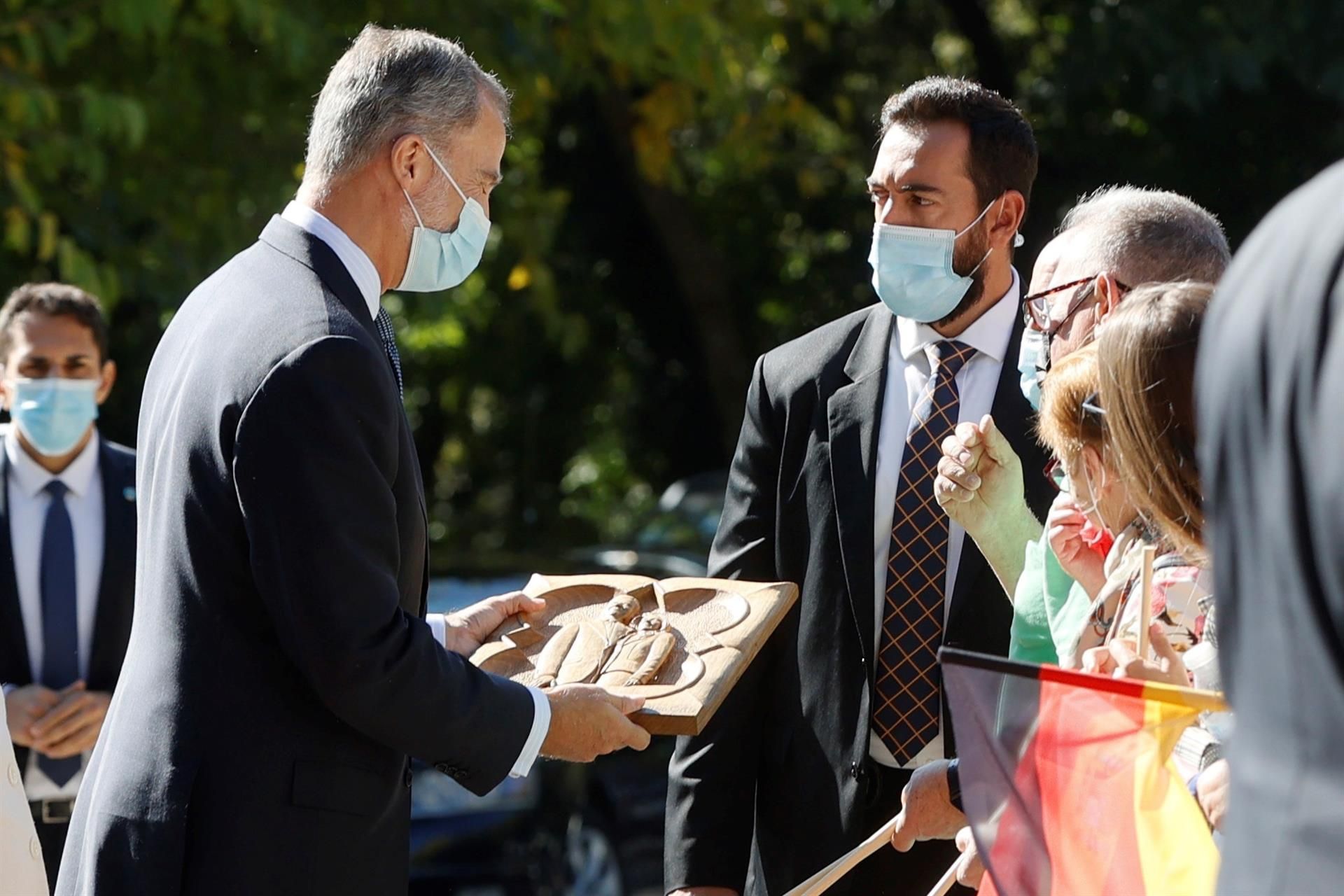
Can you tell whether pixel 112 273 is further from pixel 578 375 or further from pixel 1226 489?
pixel 578 375

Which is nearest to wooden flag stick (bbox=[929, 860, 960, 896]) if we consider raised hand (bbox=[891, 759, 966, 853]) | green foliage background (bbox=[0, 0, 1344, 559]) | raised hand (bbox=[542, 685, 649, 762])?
raised hand (bbox=[891, 759, 966, 853])

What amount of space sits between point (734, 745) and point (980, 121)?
1344 millimetres

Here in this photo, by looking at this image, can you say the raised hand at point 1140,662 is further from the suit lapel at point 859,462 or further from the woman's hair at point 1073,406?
the suit lapel at point 859,462

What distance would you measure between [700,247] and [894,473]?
9.62 meters

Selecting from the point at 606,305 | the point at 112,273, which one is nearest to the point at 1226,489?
the point at 112,273

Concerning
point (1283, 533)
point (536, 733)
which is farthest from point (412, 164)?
point (1283, 533)

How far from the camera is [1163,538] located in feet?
8.34

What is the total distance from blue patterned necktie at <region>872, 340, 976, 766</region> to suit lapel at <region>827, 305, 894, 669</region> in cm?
4

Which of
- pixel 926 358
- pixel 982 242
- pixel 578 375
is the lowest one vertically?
pixel 578 375

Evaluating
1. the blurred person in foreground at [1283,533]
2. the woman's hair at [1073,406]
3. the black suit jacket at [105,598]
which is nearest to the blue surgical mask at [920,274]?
the woman's hair at [1073,406]

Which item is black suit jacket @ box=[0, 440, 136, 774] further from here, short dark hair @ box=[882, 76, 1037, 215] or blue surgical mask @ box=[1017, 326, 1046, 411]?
blue surgical mask @ box=[1017, 326, 1046, 411]

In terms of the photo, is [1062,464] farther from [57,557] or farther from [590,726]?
[57,557]

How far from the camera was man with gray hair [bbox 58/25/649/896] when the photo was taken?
8.48 feet

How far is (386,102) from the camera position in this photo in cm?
293
